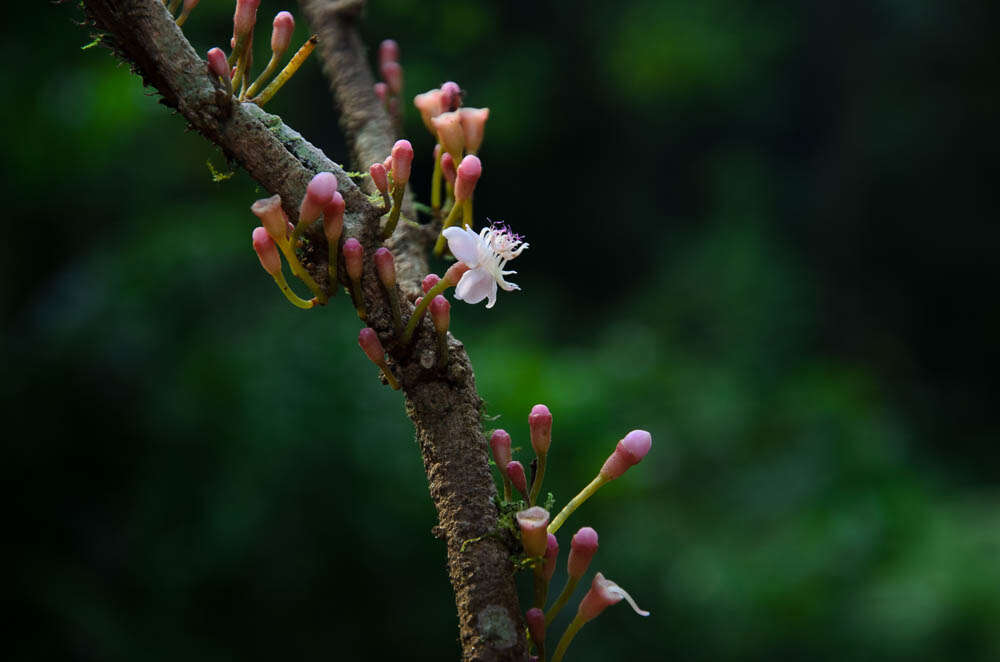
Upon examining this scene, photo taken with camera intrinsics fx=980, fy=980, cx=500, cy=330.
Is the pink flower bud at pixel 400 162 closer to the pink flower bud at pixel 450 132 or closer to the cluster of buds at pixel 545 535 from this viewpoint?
the pink flower bud at pixel 450 132

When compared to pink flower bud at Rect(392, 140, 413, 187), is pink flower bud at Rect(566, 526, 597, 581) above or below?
below

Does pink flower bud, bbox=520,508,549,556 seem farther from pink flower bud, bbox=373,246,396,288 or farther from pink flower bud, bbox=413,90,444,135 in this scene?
pink flower bud, bbox=413,90,444,135

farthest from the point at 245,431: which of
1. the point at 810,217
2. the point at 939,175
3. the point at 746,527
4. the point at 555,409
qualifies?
the point at 939,175

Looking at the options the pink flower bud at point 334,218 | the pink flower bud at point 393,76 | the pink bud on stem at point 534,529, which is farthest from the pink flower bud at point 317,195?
the pink flower bud at point 393,76

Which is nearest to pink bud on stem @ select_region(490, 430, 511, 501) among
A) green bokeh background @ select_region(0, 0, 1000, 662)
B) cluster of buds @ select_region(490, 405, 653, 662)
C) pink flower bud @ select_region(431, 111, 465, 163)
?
cluster of buds @ select_region(490, 405, 653, 662)

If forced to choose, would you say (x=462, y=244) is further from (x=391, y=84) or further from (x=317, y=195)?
(x=391, y=84)

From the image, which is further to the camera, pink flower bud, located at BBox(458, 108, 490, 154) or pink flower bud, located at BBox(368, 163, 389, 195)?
pink flower bud, located at BBox(458, 108, 490, 154)

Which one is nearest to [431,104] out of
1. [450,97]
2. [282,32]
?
[450,97]
